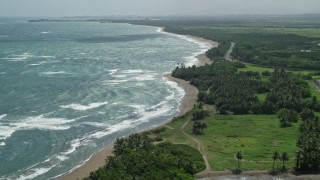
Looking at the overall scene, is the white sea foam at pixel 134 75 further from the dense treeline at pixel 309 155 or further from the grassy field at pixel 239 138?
the dense treeline at pixel 309 155

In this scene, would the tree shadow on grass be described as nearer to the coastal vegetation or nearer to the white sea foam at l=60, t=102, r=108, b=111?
the coastal vegetation

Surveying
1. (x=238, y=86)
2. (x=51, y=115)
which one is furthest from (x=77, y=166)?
(x=238, y=86)

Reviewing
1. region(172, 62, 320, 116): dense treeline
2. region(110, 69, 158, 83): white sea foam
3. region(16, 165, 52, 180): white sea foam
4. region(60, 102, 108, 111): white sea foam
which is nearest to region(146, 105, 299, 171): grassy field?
region(172, 62, 320, 116): dense treeline

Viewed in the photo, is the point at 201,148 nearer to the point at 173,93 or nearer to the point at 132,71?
the point at 173,93

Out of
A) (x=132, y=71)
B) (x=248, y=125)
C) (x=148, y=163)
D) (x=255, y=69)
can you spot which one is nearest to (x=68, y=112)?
(x=248, y=125)

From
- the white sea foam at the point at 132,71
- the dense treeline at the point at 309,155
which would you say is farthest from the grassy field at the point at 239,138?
the white sea foam at the point at 132,71

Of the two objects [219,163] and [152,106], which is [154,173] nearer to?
[219,163]
